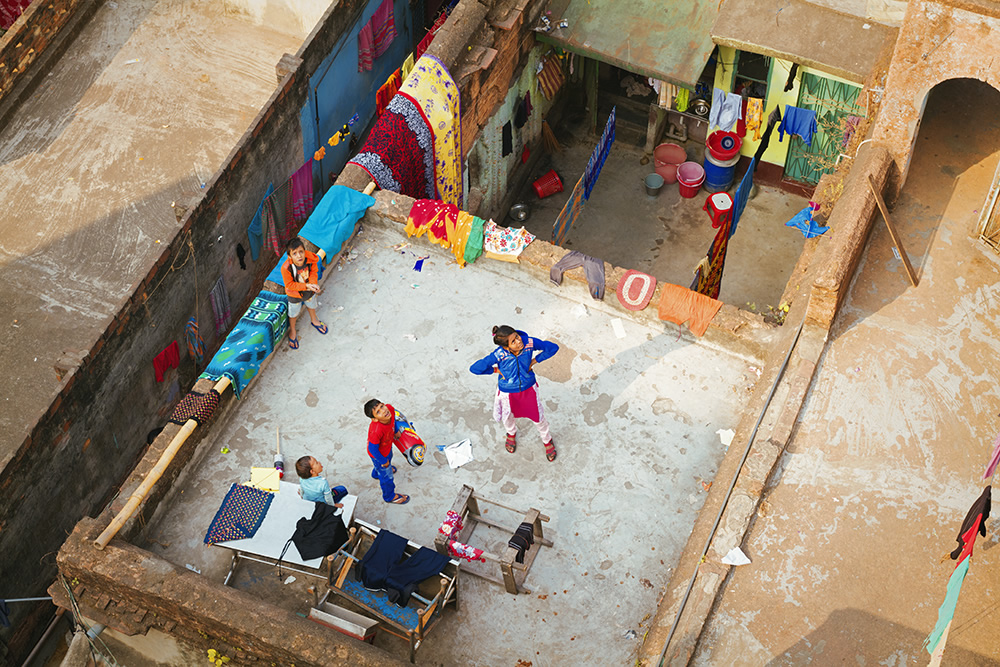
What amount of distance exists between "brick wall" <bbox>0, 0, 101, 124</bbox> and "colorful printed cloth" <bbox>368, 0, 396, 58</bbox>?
5288 millimetres

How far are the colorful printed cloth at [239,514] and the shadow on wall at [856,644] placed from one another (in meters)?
5.24

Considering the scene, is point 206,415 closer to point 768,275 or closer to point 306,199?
point 306,199

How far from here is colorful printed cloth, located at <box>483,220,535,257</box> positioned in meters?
13.5

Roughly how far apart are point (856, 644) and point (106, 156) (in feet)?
45.0

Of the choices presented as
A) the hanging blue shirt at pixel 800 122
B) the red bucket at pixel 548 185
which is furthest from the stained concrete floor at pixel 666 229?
the hanging blue shirt at pixel 800 122

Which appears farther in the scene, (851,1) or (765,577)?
(851,1)

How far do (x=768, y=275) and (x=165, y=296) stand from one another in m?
9.60

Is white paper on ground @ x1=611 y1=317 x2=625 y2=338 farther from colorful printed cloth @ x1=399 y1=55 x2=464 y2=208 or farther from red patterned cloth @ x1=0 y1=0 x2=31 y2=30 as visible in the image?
red patterned cloth @ x1=0 y1=0 x2=31 y2=30

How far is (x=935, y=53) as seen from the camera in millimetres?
11484

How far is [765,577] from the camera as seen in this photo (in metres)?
10.2

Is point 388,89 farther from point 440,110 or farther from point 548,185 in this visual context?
point 440,110

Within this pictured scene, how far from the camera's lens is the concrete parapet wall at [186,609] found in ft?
32.7

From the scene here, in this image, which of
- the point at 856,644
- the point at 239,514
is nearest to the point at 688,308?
the point at 856,644

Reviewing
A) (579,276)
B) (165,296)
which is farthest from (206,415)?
(579,276)
